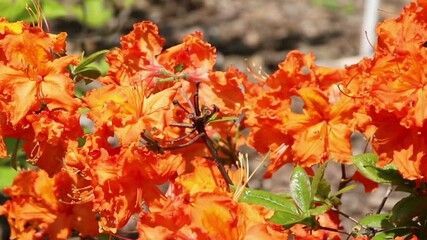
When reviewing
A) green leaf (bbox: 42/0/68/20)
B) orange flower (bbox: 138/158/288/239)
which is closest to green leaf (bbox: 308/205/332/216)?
orange flower (bbox: 138/158/288/239)

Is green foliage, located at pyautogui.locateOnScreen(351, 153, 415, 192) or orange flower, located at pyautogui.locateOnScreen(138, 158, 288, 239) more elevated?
orange flower, located at pyautogui.locateOnScreen(138, 158, 288, 239)

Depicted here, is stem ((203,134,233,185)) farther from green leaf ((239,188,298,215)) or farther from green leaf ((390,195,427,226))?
green leaf ((390,195,427,226))

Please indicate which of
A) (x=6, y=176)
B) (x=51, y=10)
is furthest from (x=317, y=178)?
(x=6, y=176)

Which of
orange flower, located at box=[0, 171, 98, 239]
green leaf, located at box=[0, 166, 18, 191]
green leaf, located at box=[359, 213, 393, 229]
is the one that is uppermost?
green leaf, located at box=[359, 213, 393, 229]

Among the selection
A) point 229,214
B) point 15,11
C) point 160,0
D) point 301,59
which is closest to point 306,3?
point 160,0

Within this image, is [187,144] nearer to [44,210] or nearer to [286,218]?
[286,218]

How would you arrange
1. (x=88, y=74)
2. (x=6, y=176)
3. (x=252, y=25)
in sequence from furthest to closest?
(x=252, y=25)
(x=6, y=176)
(x=88, y=74)

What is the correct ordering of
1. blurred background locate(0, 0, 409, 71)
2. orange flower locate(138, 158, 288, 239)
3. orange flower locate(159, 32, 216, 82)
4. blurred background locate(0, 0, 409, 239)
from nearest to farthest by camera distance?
orange flower locate(138, 158, 288, 239) < orange flower locate(159, 32, 216, 82) < blurred background locate(0, 0, 409, 239) < blurred background locate(0, 0, 409, 71)

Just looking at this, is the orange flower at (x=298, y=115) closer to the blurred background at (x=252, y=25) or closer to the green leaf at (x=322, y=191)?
the green leaf at (x=322, y=191)
